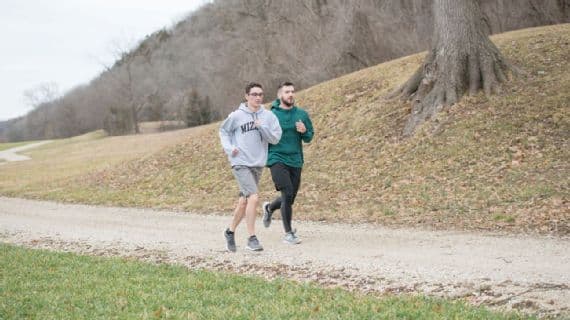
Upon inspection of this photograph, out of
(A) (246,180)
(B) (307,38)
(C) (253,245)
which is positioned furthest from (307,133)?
(B) (307,38)

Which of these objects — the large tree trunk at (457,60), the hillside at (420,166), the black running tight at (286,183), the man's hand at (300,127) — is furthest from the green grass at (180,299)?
the large tree trunk at (457,60)

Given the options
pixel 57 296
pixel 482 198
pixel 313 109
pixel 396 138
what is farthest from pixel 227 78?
pixel 57 296

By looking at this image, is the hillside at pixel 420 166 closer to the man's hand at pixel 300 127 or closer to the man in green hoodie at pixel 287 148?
the man in green hoodie at pixel 287 148

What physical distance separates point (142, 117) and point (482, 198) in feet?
288

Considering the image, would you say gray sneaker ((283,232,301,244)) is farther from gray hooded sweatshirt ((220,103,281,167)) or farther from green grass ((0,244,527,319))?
green grass ((0,244,527,319))

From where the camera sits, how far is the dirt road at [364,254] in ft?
19.1

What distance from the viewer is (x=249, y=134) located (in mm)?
8273

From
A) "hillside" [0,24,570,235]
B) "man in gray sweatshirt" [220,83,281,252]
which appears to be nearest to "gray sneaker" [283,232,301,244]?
"man in gray sweatshirt" [220,83,281,252]

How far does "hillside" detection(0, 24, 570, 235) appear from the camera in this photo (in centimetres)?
1071

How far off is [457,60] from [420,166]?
3.67 meters

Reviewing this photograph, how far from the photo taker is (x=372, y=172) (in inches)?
554

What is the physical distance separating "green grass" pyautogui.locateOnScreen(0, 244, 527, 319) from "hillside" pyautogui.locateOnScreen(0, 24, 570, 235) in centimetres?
438

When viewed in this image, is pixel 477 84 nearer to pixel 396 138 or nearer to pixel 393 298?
pixel 396 138

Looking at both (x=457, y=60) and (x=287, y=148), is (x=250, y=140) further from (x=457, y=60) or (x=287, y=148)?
(x=457, y=60)
